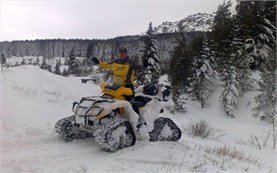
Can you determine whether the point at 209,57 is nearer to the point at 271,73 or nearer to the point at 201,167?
the point at 271,73

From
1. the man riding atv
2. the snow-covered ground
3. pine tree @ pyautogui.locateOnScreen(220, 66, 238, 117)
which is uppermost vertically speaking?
the man riding atv

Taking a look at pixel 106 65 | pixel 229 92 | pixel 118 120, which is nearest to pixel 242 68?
pixel 229 92

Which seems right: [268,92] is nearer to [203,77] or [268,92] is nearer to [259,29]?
[203,77]

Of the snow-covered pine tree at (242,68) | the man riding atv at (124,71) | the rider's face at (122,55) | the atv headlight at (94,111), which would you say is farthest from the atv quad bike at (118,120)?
the snow-covered pine tree at (242,68)

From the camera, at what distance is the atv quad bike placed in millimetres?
7959

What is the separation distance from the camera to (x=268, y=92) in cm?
3500

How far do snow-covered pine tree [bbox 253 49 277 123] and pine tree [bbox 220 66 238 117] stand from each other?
3074 mm

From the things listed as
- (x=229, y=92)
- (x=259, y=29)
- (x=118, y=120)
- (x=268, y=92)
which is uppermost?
(x=259, y=29)

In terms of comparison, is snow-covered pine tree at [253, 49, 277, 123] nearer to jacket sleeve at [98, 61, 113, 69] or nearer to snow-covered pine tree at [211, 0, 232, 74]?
snow-covered pine tree at [211, 0, 232, 74]

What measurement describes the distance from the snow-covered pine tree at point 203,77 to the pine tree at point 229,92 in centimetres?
222

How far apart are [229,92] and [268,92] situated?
4615mm

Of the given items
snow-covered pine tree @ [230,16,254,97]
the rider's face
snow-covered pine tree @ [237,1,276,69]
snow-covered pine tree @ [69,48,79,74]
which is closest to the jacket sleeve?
the rider's face

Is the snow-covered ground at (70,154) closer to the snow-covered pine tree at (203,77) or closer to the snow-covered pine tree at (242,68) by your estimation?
the snow-covered pine tree at (242,68)

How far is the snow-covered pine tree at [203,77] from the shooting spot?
1640 inches
